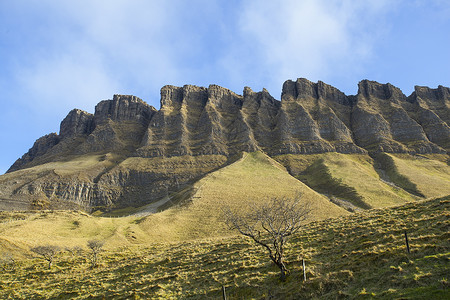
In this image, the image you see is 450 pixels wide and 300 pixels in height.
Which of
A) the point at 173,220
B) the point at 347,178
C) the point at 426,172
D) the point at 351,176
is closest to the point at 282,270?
the point at 173,220

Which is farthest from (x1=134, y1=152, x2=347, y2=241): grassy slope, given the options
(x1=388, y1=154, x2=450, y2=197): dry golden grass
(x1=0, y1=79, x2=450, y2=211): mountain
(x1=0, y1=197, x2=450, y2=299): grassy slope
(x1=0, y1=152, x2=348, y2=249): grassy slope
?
(x1=388, y1=154, x2=450, y2=197): dry golden grass

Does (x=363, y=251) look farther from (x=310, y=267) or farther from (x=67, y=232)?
(x=67, y=232)

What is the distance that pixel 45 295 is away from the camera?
28.0 m

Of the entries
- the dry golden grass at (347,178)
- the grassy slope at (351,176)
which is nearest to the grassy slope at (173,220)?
the dry golden grass at (347,178)

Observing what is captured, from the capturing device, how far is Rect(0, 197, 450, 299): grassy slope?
17.0 meters

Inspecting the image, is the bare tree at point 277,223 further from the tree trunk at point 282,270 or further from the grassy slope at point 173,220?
the grassy slope at point 173,220

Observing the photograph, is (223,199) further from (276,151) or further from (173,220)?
(276,151)

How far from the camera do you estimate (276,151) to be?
152375 millimetres

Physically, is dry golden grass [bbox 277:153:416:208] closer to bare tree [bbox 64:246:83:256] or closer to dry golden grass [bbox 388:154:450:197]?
dry golden grass [bbox 388:154:450:197]

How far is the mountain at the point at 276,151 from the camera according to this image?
11838 cm

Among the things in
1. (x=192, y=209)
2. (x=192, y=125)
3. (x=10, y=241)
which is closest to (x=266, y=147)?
(x=192, y=125)

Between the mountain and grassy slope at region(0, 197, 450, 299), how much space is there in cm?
6310

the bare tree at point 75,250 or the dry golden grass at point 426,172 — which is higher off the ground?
the dry golden grass at point 426,172

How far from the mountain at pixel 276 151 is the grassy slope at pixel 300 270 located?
6310 centimetres
